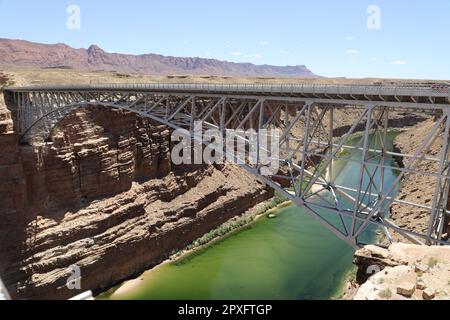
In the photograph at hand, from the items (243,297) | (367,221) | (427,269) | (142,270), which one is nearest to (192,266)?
(142,270)

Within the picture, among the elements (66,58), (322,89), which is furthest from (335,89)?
(66,58)

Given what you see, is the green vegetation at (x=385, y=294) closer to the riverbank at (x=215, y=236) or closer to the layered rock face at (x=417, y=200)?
the layered rock face at (x=417, y=200)

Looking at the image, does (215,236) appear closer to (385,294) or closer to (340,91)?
(340,91)

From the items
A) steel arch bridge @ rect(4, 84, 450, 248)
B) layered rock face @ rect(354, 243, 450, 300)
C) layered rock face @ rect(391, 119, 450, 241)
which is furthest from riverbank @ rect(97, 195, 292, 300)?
layered rock face @ rect(354, 243, 450, 300)

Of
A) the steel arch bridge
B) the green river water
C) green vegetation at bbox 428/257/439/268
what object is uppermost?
the steel arch bridge

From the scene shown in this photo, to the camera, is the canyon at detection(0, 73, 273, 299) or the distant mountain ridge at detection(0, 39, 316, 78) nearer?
the canyon at detection(0, 73, 273, 299)

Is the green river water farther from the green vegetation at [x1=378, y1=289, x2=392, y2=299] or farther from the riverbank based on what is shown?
the green vegetation at [x1=378, y1=289, x2=392, y2=299]
